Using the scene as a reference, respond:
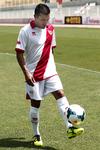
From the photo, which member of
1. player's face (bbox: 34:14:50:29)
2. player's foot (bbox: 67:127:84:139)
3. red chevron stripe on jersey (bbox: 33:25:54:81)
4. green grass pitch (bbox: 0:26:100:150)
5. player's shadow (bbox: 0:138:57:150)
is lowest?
green grass pitch (bbox: 0:26:100:150)

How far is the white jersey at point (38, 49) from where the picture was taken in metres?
6.52

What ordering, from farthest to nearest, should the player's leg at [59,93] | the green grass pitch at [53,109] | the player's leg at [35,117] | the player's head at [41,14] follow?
A: the green grass pitch at [53,109] → the player's leg at [35,117] → the player's leg at [59,93] → the player's head at [41,14]

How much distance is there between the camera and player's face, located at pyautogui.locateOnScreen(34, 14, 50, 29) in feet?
20.9

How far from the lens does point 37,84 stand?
22.0 feet

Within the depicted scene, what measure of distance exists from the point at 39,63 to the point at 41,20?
643 mm

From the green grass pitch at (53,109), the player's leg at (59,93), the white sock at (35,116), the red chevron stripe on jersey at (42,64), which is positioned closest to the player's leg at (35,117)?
the white sock at (35,116)

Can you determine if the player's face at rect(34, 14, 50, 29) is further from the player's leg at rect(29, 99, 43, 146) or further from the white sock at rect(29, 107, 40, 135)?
the white sock at rect(29, 107, 40, 135)

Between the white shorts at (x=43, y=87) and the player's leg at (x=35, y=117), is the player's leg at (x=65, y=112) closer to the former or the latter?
the white shorts at (x=43, y=87)

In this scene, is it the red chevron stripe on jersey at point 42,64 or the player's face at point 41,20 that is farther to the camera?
the red chevron stripe on jersey at point 42,64

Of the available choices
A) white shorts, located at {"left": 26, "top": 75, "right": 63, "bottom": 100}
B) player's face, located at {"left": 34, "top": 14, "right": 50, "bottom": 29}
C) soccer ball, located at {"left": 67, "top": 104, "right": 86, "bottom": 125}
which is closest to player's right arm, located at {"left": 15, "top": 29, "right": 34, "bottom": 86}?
white shorts, located at {"left": 26, "top": 75, "right": 63, "bottom": 100}

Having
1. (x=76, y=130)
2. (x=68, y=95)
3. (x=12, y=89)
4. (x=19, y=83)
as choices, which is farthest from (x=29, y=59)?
(x=19, y=83)

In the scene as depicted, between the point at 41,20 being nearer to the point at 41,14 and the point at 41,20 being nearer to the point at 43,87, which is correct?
the point at 41,14

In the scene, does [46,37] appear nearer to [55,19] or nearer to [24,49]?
[24,49]

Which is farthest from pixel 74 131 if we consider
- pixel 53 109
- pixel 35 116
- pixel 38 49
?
pixel 53 109
